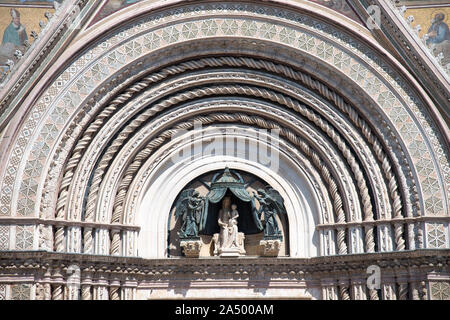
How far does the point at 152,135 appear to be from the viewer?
1933 centimetres

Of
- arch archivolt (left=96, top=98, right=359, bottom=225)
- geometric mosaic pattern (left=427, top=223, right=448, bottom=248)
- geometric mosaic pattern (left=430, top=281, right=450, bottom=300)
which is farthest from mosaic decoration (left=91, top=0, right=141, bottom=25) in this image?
geometric mosaic pattern (left=430, top=281, right=450, bottom=300)

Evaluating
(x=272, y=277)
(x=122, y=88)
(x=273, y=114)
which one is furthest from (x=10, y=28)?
(x=272, y=277)

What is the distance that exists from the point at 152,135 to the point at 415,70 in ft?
15.7

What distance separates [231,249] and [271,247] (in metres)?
0.72

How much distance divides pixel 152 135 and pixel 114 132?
0.75 metres

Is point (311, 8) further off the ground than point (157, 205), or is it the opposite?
point (311, 8)

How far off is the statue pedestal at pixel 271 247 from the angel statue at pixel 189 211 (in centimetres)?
A: 121

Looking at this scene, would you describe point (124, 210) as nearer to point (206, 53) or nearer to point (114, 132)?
point (114, 132)

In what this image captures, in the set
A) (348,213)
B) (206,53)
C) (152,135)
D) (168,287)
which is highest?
(206,53)

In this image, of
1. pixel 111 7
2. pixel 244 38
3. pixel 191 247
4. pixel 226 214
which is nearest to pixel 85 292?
pixel 191 247

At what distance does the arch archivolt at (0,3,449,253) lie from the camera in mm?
18359

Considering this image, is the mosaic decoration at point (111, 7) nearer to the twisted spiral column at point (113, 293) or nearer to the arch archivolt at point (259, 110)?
the arch archivolt at point (259, 110)

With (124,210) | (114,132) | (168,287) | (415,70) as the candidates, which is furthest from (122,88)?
(415,70)

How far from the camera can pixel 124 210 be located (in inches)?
747
